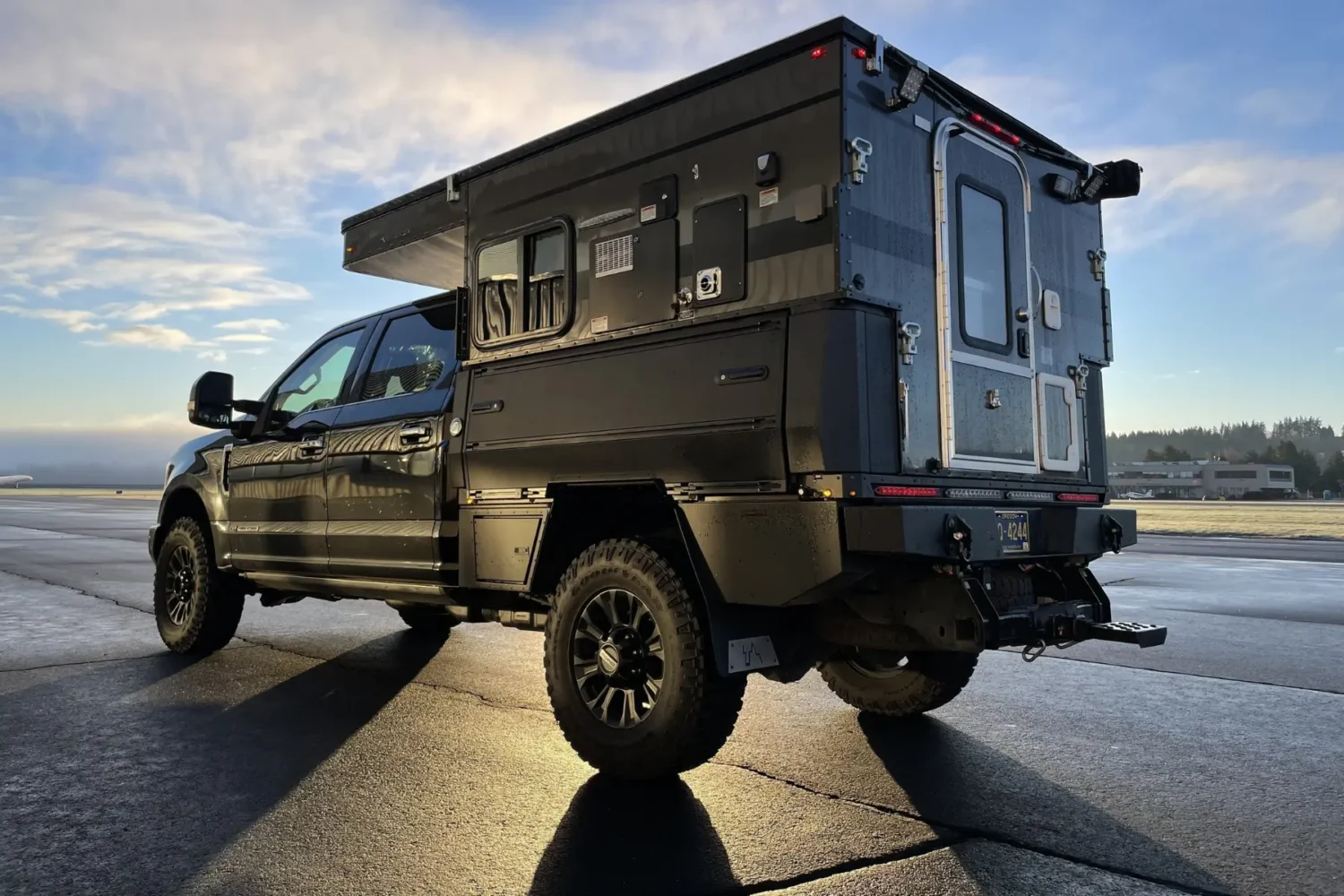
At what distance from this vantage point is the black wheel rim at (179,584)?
291 inches

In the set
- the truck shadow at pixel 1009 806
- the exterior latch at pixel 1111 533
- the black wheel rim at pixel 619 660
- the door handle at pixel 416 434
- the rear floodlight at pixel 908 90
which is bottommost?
the truck shadow at pixel 1009 806

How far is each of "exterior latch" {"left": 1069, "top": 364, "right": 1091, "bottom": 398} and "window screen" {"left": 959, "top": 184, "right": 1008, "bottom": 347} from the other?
0.67 meters

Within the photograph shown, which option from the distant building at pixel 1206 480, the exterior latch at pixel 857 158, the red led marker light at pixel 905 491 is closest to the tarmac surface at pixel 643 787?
the red led marker light at pixel 905 491

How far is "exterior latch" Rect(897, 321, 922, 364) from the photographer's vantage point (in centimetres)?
391

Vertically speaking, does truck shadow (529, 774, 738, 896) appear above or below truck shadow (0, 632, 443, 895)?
below

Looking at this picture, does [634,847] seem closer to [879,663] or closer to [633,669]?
[633,669]

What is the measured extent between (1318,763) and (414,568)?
463 cm

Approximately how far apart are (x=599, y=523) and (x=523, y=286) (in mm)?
1298

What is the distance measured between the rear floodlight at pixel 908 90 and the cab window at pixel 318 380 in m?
3.98

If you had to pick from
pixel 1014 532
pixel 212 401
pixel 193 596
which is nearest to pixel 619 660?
pixel 1014 532

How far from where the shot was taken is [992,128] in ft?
15.3

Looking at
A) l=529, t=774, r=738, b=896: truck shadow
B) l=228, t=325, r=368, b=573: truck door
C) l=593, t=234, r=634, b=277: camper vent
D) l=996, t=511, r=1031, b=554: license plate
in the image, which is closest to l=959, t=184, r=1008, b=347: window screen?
l=996, t=511, r=1031, b=554: license plate

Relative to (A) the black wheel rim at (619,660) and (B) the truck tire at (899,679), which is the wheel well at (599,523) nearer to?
(A) the black wheel rim at (619,660)

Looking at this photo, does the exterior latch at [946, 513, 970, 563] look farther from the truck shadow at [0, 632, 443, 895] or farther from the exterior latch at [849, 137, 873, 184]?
the truck shadow at [0, 632, 443, 895]
